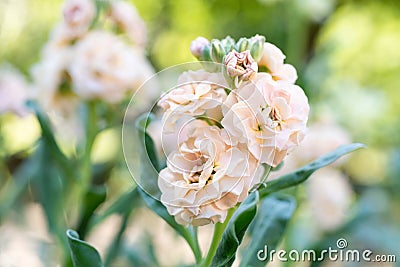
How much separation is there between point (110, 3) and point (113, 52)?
8 cm

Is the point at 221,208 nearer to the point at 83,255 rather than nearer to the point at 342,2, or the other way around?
the point at 83,255

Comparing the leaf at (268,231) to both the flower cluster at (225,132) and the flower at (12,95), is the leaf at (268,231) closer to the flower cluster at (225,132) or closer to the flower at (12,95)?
the flower cluster at (225,132)

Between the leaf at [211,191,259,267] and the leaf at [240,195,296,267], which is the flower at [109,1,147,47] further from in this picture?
the leaf at [211,191,259,267]

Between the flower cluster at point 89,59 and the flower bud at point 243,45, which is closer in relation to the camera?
the flower bud at point 243,45

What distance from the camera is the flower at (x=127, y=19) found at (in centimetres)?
101

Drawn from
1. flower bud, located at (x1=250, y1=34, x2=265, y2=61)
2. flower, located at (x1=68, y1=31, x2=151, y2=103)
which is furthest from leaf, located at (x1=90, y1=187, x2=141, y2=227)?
flower bud, located at (x1=250, y1=34, x2=265, y2=61)

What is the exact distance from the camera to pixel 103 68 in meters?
0.99

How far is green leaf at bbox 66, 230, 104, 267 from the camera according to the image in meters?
0.58

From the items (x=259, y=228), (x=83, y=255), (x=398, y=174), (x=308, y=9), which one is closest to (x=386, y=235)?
(x=398, y=174)

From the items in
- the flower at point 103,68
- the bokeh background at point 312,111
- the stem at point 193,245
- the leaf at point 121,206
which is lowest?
the bokeh background at point 312,111

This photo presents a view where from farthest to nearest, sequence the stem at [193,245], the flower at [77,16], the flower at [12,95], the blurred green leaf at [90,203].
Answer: the flower at [12,95]
the flower at [77,16]
the blurred green leaf at [90,203]
the stem at [193,245]

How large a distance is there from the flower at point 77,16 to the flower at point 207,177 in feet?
1.55

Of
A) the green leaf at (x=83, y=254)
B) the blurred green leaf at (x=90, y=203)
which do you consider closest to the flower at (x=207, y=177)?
the green leaf at (x=83, y=254)

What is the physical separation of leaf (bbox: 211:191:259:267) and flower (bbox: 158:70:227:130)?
8 centimetres
